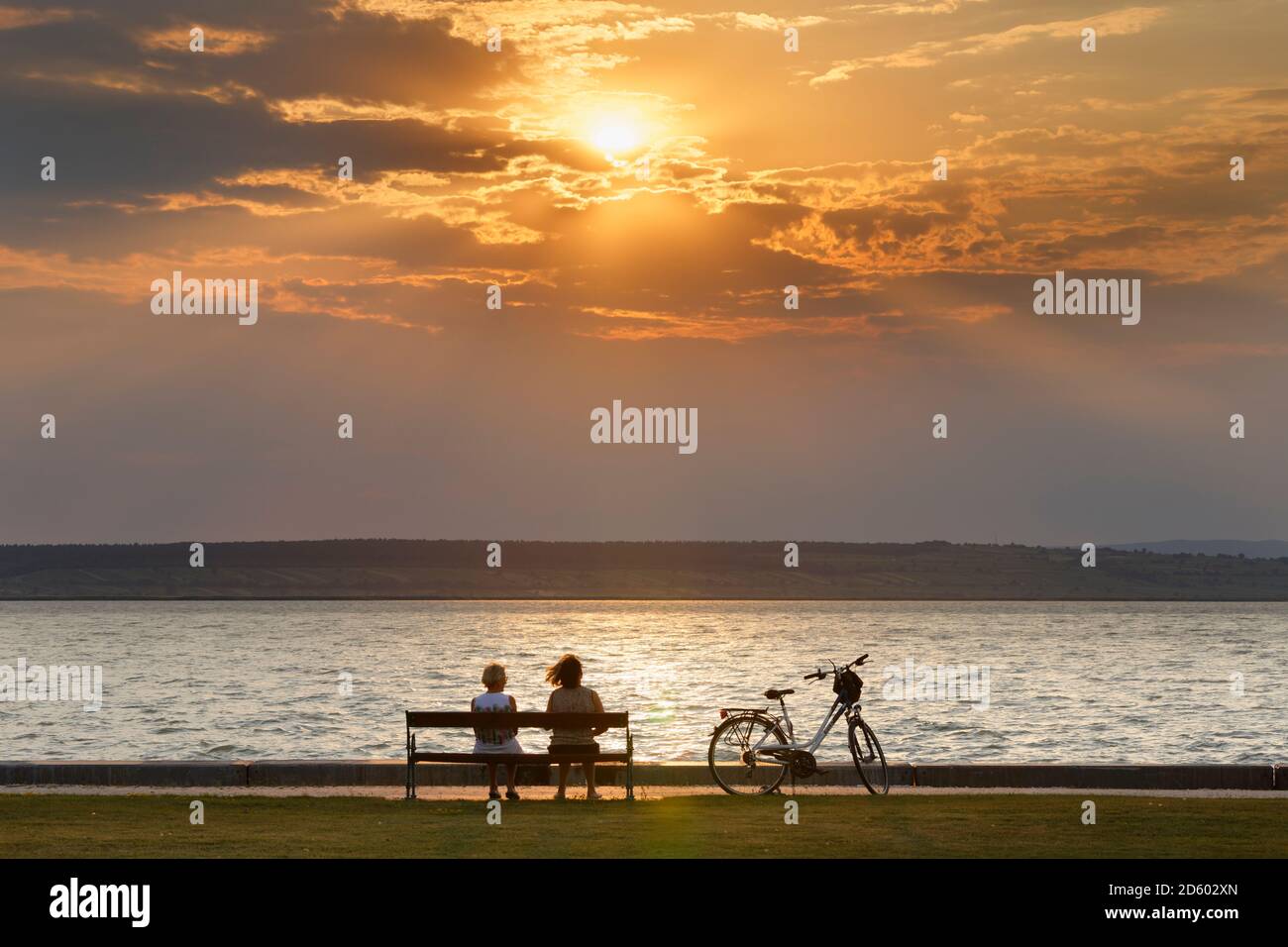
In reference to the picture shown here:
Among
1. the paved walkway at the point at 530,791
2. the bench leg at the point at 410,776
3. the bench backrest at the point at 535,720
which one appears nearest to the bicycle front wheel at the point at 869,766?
the paved walkway at the point at 530,791

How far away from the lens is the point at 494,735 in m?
17.5

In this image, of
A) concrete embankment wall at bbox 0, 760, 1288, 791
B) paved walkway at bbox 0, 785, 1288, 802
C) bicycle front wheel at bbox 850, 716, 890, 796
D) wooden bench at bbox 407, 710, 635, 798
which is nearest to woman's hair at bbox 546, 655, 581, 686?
wooden bench at bbox 407, 710, 635, 798

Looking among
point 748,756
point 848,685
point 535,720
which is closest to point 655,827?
point 535,720

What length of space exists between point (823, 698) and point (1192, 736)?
1677cm

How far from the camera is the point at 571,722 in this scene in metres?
17.3

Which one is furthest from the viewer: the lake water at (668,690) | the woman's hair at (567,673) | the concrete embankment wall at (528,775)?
the lake water at (668,690)

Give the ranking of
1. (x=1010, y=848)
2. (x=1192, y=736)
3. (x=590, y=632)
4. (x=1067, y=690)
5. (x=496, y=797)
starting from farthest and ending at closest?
(x=590, y=632) → (x=1067, y=690) → (x=1192, y=736) → (x=496, y=797) → (x=1010, y=848)

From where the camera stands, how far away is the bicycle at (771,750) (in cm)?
1805

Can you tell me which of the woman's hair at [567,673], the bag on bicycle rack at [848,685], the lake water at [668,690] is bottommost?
the lake water at [668,690]

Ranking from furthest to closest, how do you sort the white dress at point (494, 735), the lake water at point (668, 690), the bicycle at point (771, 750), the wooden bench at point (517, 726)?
the lake water at point (668, 690), the bicycle at point (771, 750), the white dress at point (494, 735), the wooden bench at point (517, 726)

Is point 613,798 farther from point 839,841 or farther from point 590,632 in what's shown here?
point 590,632

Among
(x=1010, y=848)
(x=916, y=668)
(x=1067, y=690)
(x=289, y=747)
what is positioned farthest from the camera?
(x=916, y=668)

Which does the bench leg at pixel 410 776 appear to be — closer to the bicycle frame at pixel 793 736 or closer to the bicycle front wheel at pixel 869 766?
the bicycle frame at pixel 793 736
